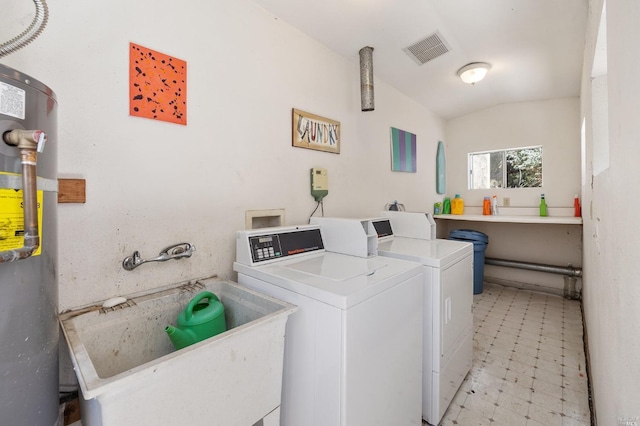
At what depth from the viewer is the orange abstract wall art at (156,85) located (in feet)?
4.20

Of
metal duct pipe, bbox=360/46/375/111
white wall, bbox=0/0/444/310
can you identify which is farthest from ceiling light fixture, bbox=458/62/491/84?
white wall, bbox=0/0/444/310

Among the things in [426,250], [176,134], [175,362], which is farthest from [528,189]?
[175,362]

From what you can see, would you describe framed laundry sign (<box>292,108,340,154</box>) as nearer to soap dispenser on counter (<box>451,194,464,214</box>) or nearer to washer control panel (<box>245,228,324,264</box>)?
washer control panel (<box>245,228,324,264</box>)

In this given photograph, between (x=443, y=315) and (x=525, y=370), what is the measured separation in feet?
3.77

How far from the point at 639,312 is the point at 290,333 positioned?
1108 millimetres

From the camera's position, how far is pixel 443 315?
63.9 inches

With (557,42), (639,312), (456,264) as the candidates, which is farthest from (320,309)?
(557,42)

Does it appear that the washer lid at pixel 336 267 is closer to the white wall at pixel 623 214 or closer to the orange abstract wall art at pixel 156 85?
the white wall at pixel 623 214

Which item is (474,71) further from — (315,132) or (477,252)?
(477,252)

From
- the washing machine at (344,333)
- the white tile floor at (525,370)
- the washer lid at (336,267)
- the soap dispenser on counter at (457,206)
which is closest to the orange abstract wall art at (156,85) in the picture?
the washing machine at (344,333)

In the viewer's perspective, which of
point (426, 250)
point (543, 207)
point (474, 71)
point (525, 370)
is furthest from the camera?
point (543, 207)

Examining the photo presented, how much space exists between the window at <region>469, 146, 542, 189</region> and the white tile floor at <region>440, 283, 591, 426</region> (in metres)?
1.64

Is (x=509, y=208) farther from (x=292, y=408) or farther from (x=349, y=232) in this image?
(x=292, y=408)

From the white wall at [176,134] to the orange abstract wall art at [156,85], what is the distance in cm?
4
